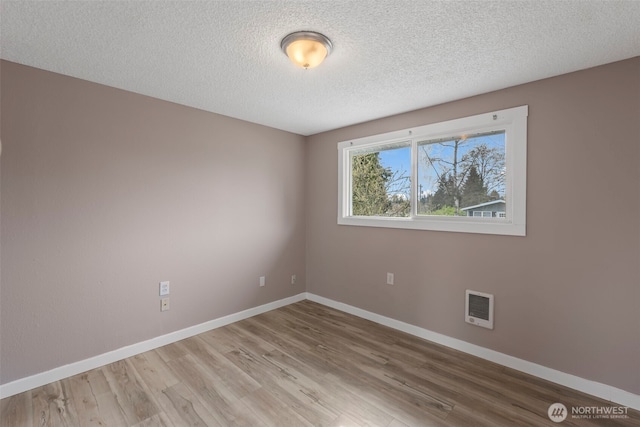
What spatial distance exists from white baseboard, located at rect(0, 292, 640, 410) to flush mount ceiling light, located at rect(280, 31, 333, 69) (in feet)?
8.64

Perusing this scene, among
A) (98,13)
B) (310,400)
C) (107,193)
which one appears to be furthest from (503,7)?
(107,193)

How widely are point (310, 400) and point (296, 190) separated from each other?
100 inches

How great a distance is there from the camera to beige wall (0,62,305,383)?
2.01m

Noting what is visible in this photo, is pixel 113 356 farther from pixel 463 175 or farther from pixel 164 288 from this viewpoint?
pixel 463 175

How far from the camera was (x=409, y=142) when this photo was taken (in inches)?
120

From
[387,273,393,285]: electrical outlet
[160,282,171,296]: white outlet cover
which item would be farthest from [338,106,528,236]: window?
[160,282,171,296]: white outlet cover

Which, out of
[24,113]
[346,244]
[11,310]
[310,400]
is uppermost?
[24,113]

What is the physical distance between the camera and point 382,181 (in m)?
3.37

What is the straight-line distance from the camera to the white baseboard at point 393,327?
1947 millimetres

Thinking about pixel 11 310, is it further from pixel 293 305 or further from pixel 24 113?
pixel 293 305

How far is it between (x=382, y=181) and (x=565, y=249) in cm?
178

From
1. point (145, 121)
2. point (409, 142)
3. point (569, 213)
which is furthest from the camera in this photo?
point (409, 142)

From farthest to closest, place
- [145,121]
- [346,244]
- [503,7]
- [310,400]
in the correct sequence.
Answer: [346,244]
[145,121]
[310,400]
[503,7]

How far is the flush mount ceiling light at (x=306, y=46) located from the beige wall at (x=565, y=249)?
1541 mm
